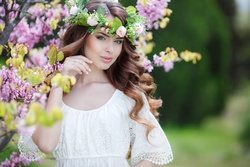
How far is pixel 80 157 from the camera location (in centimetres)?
289

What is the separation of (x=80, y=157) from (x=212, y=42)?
8.32 meters

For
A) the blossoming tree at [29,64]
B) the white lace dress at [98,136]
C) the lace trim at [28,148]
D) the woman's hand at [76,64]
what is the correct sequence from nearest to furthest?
the blossoming tree at [29,64]
the woman's hand at [76,64]
the white lace dress at [98,136]
the lace trim at [28,148]

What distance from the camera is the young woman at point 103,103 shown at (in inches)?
112

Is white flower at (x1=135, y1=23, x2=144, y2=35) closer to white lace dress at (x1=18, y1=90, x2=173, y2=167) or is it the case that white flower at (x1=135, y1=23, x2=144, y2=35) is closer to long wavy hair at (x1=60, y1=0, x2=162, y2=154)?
long wavy hair at (x1=60, y1=0, x2=162, y2=154)

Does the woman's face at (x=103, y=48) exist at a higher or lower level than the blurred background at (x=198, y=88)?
higher

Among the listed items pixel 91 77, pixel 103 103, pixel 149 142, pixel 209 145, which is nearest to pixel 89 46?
pixel 91 77

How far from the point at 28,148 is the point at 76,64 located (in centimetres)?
55

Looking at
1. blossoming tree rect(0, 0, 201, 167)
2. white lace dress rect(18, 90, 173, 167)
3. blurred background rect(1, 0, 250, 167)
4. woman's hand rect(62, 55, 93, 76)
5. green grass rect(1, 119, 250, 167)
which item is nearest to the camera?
blossoming tree rect(0, 0, 201, 167)

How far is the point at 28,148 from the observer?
A: 3.03m

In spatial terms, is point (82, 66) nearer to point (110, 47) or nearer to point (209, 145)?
point (110, 47)

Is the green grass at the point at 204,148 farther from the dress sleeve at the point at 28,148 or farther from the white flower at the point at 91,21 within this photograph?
the white flower at the point at 91,21

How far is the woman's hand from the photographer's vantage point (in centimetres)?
279

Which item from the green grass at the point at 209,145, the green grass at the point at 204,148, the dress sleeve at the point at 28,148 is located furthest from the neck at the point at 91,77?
the green grass at the point at 204,148

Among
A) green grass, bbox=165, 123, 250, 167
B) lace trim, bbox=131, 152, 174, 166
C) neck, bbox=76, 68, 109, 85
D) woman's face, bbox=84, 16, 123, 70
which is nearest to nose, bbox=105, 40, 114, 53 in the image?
woman's face, bbox=84, 16, 123, 70
